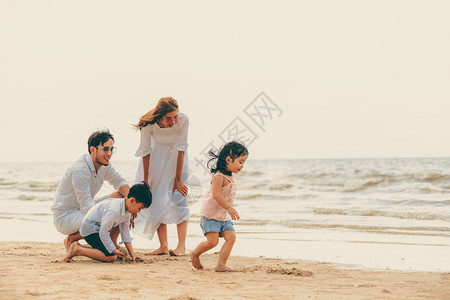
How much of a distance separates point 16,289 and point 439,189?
42.6 ft

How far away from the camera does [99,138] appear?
453 centimetres

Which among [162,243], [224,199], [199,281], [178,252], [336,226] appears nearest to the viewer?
[199,281]

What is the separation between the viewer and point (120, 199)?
444 centimetres

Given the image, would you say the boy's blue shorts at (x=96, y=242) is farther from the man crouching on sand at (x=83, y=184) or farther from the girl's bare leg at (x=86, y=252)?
the man crouching on sand at (x=83, y=184)

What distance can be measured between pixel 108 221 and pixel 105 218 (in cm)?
4

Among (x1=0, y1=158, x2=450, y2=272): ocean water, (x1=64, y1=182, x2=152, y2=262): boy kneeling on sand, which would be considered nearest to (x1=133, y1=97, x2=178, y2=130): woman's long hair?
(x1=64, y1=182, x2=152, y2=262): boy kneeling on sand

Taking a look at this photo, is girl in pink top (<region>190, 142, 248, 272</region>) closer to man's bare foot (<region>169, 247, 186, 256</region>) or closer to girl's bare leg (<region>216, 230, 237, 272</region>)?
girl's bare leg (<region>216, 230, 237, 272</region>)

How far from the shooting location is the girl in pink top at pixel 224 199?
413 centimetres

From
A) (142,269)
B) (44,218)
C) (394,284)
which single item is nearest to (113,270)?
(142,269)

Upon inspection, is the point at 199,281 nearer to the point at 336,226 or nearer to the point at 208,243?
the point at 208,243

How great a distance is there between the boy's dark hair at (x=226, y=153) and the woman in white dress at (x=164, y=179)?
3.30 feet

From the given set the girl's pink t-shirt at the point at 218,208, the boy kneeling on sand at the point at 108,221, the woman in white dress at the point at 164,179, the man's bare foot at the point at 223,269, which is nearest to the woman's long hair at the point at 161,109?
the woman in white dress at the point at 164,179

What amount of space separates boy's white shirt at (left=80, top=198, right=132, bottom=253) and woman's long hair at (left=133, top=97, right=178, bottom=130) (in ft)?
3.01

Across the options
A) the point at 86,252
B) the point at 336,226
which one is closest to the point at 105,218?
the point at 86,252
